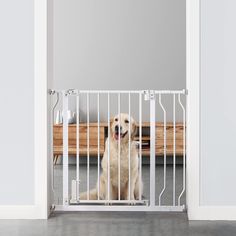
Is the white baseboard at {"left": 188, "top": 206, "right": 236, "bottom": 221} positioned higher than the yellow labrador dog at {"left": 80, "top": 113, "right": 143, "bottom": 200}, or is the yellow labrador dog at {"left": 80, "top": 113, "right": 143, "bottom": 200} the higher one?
the yellow labrador dog at {"left": 80, "top": 113, "right": 143, "bottom": 200}

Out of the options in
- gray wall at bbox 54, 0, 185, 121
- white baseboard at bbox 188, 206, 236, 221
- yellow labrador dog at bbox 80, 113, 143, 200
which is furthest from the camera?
gray wall at bbox 54, 0, 185, 121

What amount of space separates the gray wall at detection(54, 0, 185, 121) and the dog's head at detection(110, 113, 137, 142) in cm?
269

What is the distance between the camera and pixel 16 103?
11.0ft

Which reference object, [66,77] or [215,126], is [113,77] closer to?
[66,77]

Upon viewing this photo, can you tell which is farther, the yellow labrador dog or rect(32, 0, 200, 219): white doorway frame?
the yellow labrador dog

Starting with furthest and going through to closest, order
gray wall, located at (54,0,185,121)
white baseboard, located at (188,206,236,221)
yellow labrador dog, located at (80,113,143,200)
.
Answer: gray wall, located at (54,0,185,121)
yellow labrador dog, located at (80,113,143,200)
white baseboard, located at (188,206,236,221)

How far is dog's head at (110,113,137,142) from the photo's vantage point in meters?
3.84

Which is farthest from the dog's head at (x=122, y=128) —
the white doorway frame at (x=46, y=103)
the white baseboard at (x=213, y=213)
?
the white baseboard at (x=213, y=213)

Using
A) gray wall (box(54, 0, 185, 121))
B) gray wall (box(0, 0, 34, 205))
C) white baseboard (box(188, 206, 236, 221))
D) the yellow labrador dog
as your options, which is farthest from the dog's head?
gray wall (box(54, 0, 185, 121))

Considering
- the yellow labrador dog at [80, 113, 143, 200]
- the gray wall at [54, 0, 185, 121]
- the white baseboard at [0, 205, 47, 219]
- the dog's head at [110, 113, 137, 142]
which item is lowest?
the white baseboard at [0, 205, 47, 219]

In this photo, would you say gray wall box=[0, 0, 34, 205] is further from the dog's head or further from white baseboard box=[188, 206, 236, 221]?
white baseboard box=[188, 206, 236, 221]

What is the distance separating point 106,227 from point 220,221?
30.7 inches

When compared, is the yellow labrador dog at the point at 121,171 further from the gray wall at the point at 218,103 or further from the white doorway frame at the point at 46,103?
the gray wall at the point at 218,103

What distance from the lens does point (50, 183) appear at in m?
3.45
